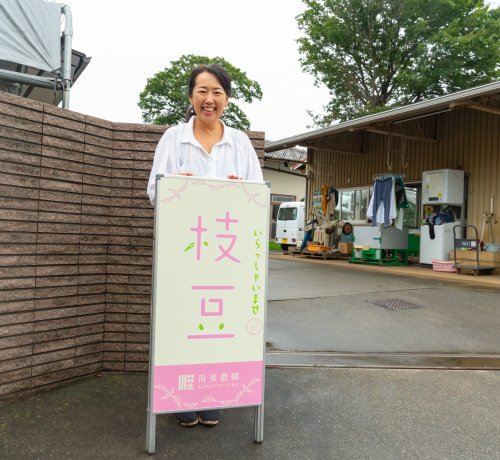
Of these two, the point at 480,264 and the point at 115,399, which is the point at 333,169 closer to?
the point at 480,264

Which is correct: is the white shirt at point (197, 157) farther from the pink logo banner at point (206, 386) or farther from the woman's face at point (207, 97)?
the pink logo banner at point (206, 386)

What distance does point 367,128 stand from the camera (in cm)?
1127

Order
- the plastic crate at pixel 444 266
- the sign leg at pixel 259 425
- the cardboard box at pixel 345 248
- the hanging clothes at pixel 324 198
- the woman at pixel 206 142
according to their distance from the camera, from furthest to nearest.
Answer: the hanging clothes at pixel 324 198 → the cardboard box at pixel 345 248 → the plastic crate at pixel 444 266 → the woman at pixel 206 142 → the sign leg at pixel 259 425

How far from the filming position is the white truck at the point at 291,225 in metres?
17.6

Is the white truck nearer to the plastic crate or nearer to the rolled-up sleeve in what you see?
the plastic crate

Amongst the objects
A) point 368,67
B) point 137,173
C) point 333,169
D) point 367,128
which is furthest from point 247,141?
point 368,67

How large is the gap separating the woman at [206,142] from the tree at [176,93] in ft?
85.9

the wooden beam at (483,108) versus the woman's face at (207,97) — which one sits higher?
the wooden beam at (483,108)

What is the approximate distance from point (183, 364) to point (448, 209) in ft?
33.8

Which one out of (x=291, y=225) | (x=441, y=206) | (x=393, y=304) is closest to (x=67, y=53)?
(x=393, y=304)

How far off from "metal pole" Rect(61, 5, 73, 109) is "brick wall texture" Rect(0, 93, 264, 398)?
0.48 metres

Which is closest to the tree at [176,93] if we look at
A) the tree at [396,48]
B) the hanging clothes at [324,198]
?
the tree at [396,48]

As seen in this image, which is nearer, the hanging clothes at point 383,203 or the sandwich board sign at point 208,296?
the sandwich board sign at point 208,296

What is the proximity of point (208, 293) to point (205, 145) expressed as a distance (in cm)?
77
